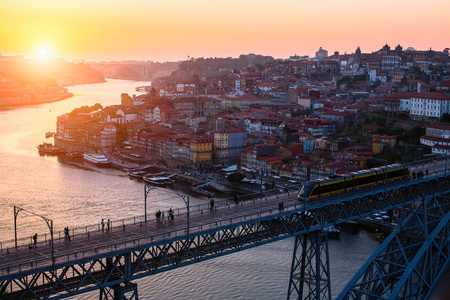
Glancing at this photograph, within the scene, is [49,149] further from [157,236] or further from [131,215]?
[157,236]

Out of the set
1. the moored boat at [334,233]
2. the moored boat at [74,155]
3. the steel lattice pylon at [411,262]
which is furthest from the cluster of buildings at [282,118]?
the steel lattice pylon at [411,262]

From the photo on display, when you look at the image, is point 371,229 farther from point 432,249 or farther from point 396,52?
point 396,52

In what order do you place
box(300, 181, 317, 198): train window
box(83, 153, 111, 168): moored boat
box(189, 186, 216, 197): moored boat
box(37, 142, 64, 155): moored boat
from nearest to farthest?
box(300, 181, 317, 198): train window
box(189, 186, 216, 197): moored boat
box(83, 153, 111, 168): moored boat
box(37, 142, 64, 155): moored boat

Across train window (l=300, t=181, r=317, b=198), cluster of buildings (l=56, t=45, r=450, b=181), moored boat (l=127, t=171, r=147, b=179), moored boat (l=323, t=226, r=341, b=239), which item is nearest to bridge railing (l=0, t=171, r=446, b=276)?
train window (l=300, t=181, r=317, b=198)

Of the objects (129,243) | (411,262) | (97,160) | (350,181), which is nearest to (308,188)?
(350,181)

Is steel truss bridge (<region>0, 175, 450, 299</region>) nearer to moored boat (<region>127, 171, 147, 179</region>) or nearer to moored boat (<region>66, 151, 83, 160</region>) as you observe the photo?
moored boat (<region>127, 171, 147, 179</region>)

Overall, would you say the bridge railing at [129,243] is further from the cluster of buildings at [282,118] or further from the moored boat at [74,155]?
the moored boat at [74,155]
